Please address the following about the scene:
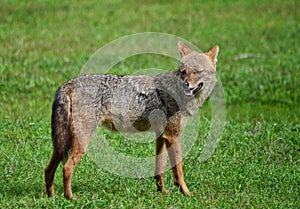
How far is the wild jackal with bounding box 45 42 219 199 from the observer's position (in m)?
7.95

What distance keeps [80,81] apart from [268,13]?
1404cm

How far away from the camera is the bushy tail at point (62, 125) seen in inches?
311

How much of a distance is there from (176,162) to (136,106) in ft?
2.67

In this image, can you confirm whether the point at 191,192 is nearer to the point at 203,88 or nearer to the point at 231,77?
the point at 203,88

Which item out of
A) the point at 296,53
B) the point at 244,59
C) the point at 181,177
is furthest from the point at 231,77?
the point at 181,177

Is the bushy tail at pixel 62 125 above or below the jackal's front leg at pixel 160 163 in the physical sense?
above

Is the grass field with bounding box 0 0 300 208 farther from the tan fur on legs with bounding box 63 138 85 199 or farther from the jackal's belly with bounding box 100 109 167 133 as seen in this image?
the jackal's belly with bounding box 100 109 167 133

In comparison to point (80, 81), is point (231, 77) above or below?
below

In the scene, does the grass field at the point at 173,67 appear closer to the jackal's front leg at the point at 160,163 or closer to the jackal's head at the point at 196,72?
the jackal's front leg at the point at 160,163

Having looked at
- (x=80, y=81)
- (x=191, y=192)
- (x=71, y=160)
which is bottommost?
(x=191, y=192)

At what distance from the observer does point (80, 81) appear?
8.12 m

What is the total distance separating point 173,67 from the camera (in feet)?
51.9

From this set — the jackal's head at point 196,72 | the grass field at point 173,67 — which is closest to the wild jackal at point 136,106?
the jackal's head at point 196,72

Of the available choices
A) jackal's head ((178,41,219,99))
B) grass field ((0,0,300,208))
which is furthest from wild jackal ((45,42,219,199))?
grass field ((0,0,300,208))
